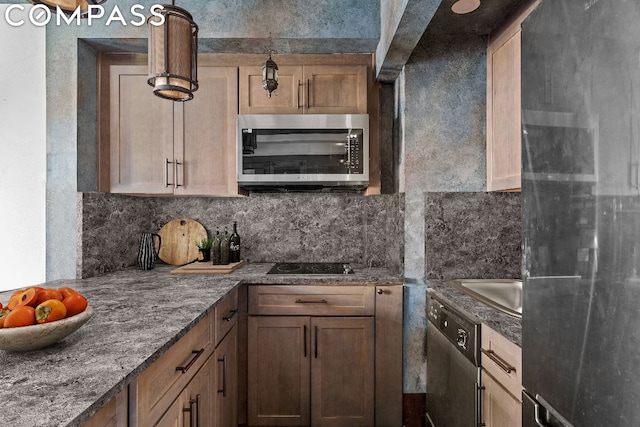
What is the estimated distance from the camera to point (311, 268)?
8.04ft

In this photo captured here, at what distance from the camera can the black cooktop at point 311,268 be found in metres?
2.32

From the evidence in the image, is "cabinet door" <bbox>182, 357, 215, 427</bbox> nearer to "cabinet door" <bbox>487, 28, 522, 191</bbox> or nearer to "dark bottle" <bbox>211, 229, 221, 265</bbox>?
"dark bottle" <bbox>211, 229, 221, 265</bbox>

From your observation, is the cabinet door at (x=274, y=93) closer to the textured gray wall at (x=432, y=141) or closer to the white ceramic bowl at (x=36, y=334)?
the textured gray wall at (x=432, y=141)

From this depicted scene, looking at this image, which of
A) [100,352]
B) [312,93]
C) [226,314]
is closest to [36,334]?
[100,352]

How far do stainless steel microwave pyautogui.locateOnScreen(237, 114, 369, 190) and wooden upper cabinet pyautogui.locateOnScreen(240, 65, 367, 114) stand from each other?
10 cm

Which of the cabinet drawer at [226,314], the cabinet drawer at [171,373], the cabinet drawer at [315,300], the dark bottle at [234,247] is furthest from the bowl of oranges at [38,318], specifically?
the dark bottle at [234,247]

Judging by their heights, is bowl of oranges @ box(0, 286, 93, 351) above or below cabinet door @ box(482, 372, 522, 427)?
above

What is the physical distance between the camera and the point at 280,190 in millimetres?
2547

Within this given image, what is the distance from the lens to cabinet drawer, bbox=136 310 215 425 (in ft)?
3.25

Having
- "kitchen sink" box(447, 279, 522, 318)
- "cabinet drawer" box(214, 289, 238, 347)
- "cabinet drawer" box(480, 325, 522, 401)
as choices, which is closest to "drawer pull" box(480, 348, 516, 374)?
"cabinet drawer" box(480, 325, 522, 401)

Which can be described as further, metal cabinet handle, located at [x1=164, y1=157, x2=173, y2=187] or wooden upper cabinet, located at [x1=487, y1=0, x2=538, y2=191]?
metal cabinet handle, located at [x1=164, y1=157, x2=173, y2=187]

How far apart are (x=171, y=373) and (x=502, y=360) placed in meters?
1.13

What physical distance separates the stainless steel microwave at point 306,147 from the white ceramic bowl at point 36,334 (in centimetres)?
141

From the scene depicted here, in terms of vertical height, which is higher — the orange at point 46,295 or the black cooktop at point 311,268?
the orange at point 46,295
